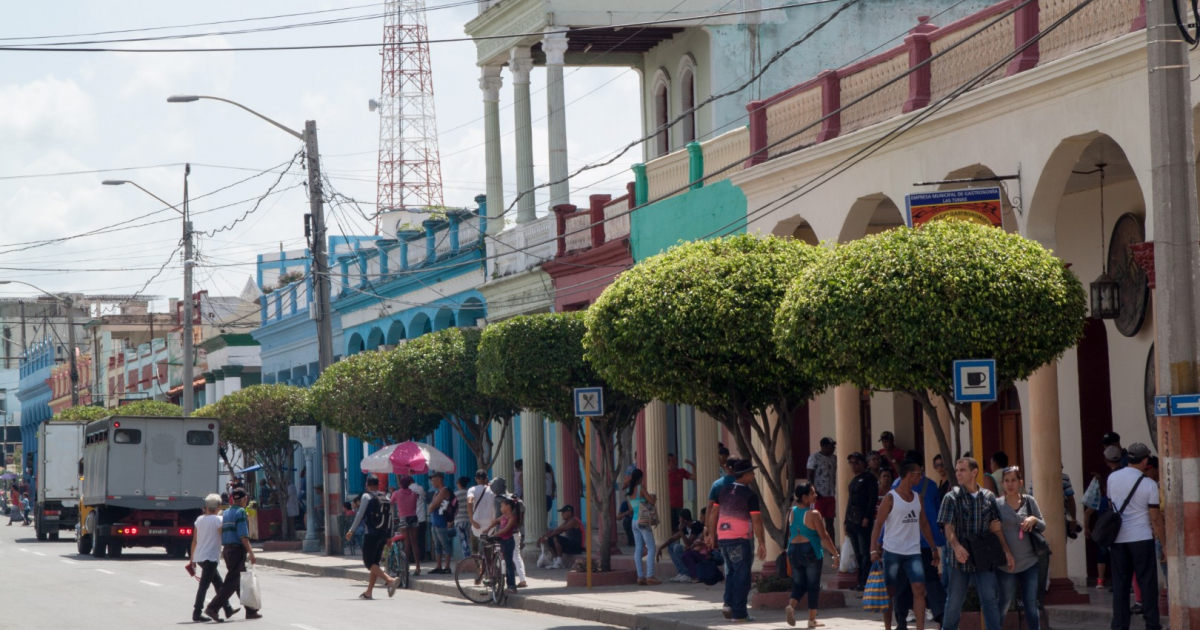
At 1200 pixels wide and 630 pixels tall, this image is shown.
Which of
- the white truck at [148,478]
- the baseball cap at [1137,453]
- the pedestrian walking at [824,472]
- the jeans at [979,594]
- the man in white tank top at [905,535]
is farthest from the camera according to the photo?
the white truck at [148,478]

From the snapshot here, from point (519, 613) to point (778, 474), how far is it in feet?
13.3

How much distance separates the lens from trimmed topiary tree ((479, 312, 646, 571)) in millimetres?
22500

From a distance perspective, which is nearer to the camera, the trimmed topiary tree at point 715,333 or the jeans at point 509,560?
the trimmed topiary tree at point 715,333

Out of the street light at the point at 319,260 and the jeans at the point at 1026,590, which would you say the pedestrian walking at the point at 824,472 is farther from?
the street light at the point at 319,260

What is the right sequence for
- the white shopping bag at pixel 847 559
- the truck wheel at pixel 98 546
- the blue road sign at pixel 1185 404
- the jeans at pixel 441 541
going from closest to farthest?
the blue road sign at pixel 1185 404 < the white shopping bag at pixel 847 559 < the jeans at pixel 441 541 < the truck wheel at pixel 98 546

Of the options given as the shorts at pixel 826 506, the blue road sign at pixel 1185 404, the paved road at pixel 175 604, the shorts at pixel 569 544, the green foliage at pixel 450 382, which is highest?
the green foliage at pixel 450 382

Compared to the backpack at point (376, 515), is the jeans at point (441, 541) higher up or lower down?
Result: lower down

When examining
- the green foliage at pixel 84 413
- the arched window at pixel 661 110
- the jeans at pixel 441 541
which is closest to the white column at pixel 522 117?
the arched window at pixel 661 110

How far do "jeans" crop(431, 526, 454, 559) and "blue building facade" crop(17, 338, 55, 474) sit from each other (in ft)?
231

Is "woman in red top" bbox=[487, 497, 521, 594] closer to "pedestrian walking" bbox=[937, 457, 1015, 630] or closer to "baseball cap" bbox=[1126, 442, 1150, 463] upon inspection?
"pedestrian walking" bbox=[937, 457, 1015, 630]

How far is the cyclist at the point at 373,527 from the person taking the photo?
21.9 m

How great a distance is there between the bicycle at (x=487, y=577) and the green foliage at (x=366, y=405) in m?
8.03

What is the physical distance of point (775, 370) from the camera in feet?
56.1

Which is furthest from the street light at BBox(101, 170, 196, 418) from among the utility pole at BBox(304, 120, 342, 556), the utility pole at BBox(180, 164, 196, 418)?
the utility pole at BBox(304, 120, 342, 556)
